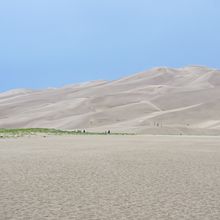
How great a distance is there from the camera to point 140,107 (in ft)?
301

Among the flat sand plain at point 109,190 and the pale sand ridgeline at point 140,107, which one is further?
the pale sand ridgeline at point 140,107

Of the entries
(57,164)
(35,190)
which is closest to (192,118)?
(57,164)

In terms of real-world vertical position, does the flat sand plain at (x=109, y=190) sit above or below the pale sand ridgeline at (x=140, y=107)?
below

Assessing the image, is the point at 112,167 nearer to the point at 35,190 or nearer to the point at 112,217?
the point at 35,190

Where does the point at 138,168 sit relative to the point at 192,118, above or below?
below

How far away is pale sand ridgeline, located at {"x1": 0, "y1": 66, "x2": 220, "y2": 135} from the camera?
68312 millimetres

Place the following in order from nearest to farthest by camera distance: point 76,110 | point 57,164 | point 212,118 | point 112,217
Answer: point 112,217 → point 57,164 → point 212,118 → point 76,110

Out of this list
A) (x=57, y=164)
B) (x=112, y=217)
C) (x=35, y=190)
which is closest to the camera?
(x=112, y=217)

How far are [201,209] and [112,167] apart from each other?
A: 19.8 ft

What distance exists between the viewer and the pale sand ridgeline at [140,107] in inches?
2689

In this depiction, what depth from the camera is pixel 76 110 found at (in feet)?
330

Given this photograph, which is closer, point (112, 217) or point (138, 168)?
point (112, 217)

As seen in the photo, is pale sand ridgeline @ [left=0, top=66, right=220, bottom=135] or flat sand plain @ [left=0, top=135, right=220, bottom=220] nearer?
flat sand plain @ [left=0, top=135, right=220, bottom=220]

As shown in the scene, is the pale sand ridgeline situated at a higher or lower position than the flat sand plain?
higher
